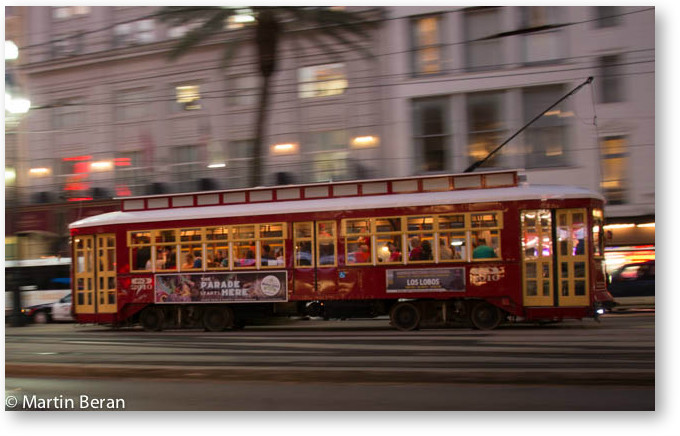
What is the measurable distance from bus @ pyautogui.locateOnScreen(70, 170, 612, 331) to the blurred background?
21.3 inches

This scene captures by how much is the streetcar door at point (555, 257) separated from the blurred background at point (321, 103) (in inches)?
25.9

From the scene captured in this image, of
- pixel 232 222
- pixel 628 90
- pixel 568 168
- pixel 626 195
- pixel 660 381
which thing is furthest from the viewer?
pixel 232 222

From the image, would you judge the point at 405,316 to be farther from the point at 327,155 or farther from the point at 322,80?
the point at 322,80

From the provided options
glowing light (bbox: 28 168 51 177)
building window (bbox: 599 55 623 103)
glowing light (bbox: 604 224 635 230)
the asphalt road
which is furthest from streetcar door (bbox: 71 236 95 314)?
building window (bbox: 599 55 623 103)

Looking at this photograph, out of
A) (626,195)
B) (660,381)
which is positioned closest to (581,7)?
(626,195)

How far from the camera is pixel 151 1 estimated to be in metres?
7.27

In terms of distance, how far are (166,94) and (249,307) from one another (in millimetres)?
4347

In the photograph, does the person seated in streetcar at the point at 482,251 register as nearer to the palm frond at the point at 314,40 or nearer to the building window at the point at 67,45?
the palm frond at the point at 314,40

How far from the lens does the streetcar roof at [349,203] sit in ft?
35.0

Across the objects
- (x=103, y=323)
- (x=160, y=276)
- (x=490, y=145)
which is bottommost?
(x=103, y=323)

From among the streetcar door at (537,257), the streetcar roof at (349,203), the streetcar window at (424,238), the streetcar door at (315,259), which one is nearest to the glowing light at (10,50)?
the streetcar roof at (349,203)

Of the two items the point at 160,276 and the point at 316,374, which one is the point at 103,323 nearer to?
the point at 160,276

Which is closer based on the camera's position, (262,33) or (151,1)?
(151,1)

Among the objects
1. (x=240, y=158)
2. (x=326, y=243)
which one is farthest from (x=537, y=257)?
(x=240, y=158)
